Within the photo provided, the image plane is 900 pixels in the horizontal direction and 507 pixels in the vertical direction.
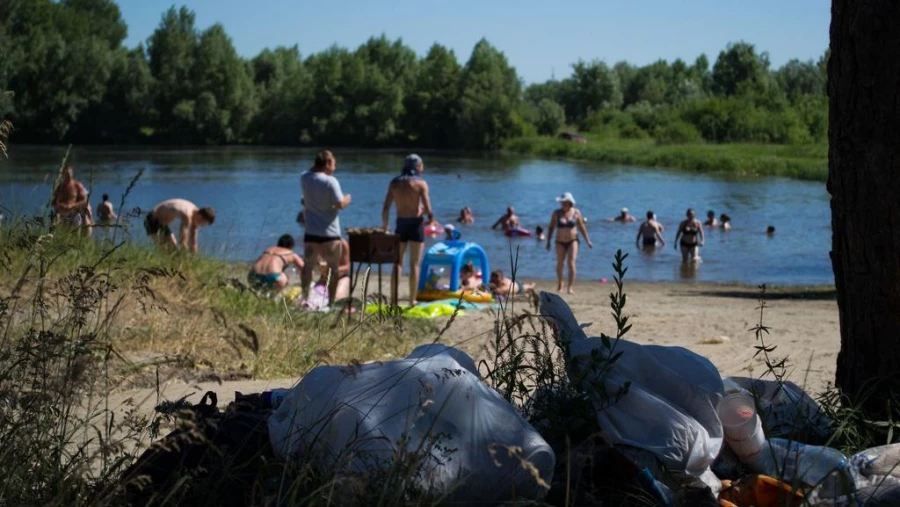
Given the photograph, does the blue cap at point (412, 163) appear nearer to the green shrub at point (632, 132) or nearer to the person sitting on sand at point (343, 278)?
the person sitting on sand at point (343, 278)

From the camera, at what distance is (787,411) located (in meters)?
3.99

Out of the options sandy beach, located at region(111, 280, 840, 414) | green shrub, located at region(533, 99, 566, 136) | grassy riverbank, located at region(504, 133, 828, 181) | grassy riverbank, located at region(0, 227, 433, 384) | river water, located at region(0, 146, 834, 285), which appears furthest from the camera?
green shrub, located at region(533, 99, 566, 136)

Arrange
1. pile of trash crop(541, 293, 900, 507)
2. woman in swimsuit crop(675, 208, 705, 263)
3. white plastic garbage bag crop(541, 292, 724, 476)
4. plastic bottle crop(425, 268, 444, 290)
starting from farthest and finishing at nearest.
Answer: woman in swimsuit crop(675, 208, 705, 263) < plastic bottle crop(425, 268, 444, 290) < white plastic garbage bag crop(541, 292, 724, 476) < pile of trash crop(541, 293, 900, 507)

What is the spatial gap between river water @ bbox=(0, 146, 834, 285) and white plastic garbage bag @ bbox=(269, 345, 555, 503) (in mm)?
6785

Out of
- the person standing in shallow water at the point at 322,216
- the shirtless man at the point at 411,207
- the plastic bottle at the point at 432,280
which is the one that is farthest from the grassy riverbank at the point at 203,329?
the plastic bottle at the point at 432,280

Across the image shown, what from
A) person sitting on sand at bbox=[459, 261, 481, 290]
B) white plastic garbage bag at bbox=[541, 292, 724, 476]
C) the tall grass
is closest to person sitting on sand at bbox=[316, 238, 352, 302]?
person sitting on sand at bbox=[459, 261, 481, 290]

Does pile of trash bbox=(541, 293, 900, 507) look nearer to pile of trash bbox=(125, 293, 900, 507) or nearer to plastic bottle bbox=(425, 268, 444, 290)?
pile of trash bbox=(125, 293, 900, 507)

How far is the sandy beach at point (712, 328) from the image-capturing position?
642 cm

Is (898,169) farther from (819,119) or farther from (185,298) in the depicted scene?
(819,119)

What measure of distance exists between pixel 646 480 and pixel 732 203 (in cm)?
3852

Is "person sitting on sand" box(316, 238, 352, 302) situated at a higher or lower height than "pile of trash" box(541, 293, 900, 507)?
lower

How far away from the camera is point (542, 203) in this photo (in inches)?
1582

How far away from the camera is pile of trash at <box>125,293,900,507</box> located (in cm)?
293

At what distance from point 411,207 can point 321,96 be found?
8201 centimetres
